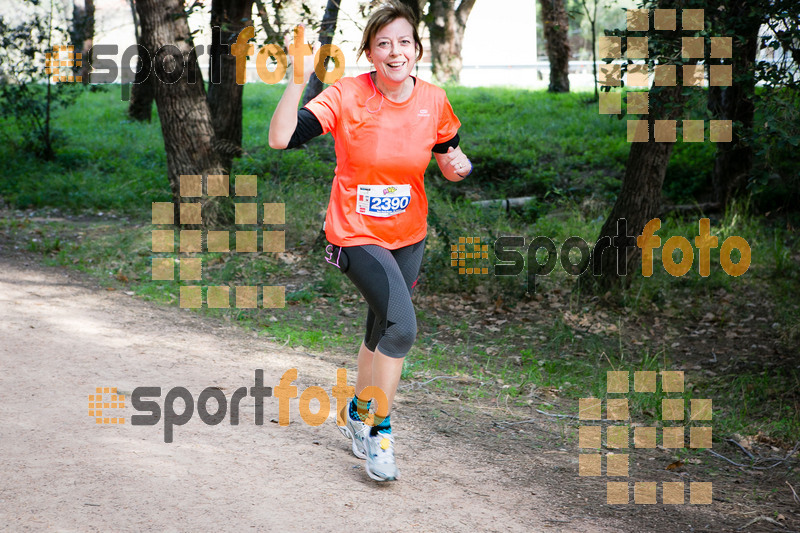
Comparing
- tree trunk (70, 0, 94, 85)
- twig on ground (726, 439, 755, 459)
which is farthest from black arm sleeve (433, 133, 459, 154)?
tree trunk (70, 0, 94, 85)

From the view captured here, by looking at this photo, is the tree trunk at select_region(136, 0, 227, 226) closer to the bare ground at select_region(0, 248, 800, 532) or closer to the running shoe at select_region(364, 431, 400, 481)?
the bare ground at select_region(0, 248, 800, 532)

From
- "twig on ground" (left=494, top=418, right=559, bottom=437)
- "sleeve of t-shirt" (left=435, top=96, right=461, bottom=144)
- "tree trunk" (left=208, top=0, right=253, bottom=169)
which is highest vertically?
"tree trunk" (left=208, top=0, right=253, bottom=169)

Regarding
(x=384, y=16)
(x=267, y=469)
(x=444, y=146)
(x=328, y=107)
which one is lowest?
(x=267, y=469)

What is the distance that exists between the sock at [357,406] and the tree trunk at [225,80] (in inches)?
304

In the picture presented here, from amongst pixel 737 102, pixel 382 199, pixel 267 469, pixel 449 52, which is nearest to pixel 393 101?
pixel 382 199

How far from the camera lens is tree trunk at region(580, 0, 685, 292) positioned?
7859 millimetres

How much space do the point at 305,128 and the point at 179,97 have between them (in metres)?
6.93

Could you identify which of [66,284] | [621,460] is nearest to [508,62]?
[66,284]

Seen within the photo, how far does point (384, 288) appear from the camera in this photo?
3539 millimetres

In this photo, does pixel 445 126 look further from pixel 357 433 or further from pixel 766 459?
pixel 766 459

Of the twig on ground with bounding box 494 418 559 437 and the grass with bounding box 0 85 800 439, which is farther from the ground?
the grass with bounding box 0 85 800 439

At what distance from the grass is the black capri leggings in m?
2.15

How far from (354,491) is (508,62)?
116ft

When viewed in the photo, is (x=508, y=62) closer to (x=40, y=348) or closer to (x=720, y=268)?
(x=720, y=268)
